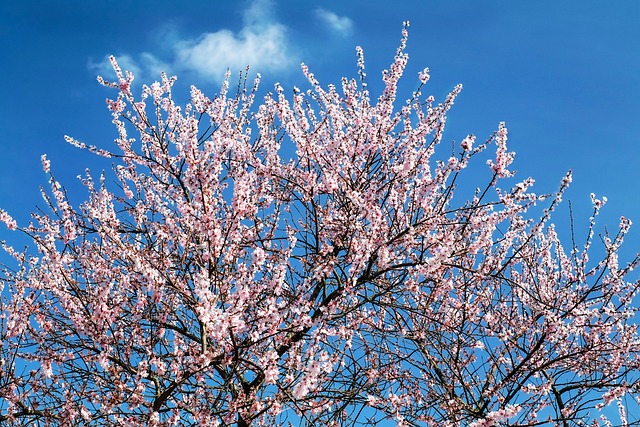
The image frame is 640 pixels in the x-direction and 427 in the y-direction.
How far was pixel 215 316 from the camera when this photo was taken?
17.0 feet

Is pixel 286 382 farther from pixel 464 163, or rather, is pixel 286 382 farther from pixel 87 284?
pixel 464 163

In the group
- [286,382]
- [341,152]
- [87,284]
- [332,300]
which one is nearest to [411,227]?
[332,300]

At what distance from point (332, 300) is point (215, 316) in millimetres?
1738

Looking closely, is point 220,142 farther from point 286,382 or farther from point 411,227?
point 286,382

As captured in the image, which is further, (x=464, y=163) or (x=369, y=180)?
(x=369, y=180)

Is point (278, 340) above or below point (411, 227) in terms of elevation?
below

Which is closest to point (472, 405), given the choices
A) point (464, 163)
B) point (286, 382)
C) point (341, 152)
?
point (286, 382)

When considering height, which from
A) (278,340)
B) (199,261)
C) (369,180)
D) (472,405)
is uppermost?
(369,180)

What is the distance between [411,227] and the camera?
6.53 m

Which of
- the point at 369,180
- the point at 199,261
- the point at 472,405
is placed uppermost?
the point at 369,180

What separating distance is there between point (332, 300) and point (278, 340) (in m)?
0.77

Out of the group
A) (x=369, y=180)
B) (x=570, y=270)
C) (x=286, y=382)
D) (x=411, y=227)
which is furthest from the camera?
(x=570, y=270)

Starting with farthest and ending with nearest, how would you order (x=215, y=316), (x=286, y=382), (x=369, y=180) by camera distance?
(x=369, y=180) → (x=286, y=382) → (x=215, y=316)

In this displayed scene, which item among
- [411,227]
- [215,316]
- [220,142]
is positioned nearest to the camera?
[215,316]
